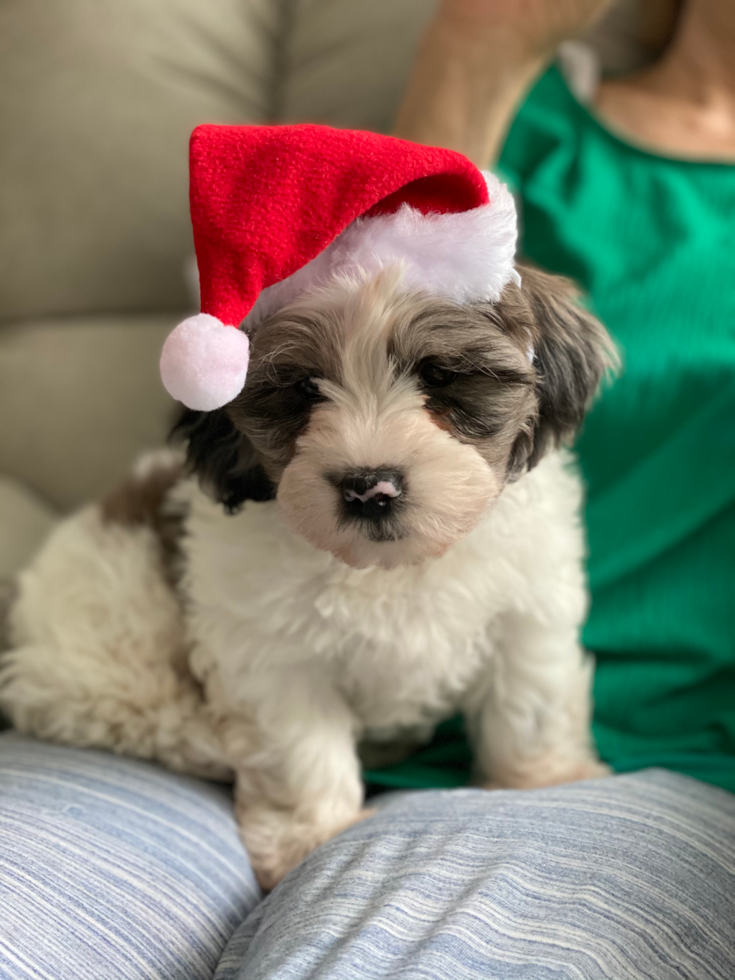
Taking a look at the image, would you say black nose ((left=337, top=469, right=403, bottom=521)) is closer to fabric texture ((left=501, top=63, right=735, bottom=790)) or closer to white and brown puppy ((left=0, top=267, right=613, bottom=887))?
white and brown puppy ((left=0, top=267, right=613, bottom=887))

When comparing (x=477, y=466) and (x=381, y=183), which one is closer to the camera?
(x=381, y=183)

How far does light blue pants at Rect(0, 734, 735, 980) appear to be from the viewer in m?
1.02

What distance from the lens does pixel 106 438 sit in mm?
2324

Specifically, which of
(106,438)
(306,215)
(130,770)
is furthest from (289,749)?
(106,438)

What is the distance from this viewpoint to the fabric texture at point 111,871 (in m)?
1.10

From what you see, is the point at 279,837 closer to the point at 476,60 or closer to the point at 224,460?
the point at 224,460

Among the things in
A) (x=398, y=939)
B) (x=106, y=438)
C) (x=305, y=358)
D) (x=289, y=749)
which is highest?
(x=305, y=358)

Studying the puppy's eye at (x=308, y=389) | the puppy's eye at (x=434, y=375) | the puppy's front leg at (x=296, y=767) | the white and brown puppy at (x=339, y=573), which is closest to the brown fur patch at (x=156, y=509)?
the white and brown puppy at (x=339, y=573)

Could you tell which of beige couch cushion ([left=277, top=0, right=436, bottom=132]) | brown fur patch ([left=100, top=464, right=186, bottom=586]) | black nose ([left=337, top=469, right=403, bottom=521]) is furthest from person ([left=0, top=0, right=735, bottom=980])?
black nose ([left=337, top=469, right=403, bottom=521])

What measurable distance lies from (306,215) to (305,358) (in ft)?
0.59

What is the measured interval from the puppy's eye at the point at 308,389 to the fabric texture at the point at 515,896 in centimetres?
66

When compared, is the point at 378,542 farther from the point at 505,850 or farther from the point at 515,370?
the point at 505,850

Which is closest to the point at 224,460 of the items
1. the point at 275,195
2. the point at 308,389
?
the point at 308,389

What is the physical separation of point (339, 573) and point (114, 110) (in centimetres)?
153
